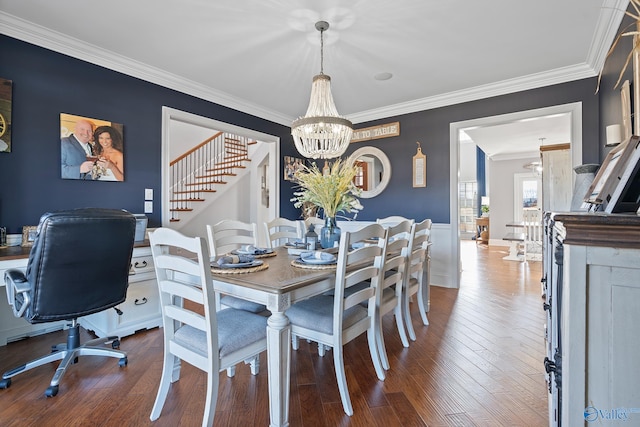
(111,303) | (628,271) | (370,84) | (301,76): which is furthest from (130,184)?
(628,271)

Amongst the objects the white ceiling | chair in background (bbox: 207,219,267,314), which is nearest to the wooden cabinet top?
chair in background (bbox: 207,219,267,314)

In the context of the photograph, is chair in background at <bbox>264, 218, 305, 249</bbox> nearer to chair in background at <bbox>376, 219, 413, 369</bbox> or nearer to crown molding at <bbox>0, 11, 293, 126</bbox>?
chair in background at <bbox>376, 219, 413, 369</bbox>

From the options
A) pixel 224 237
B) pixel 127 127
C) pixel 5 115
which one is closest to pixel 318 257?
pixel 224 237

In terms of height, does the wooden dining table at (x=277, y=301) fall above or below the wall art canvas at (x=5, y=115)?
below

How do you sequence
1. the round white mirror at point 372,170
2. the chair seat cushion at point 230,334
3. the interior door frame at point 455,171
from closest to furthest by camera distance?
the chair seat cushion at point 230,334, the interior door frame at point 455,171, the round white mirror at point 372,170

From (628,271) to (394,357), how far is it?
5.97 feet

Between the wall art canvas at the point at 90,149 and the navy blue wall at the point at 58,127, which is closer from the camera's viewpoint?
the navy blue wall at the point at 58,127

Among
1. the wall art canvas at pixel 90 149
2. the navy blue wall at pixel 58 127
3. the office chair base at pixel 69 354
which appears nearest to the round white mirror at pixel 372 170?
the navy blue wall at pixel 58 127

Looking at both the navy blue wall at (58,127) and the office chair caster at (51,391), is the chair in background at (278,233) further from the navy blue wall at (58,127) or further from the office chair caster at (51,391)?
the office chair caster at (51,391)

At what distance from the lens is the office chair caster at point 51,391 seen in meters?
1.77

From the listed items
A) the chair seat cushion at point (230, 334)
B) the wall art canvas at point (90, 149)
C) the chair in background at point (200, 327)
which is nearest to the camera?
the chair in background at point (200, 327)

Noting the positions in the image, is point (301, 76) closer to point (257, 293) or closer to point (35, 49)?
point (35, 49)

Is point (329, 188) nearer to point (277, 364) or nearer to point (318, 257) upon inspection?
point (318, 257)

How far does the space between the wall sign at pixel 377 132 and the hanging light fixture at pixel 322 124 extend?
76.6 inches
